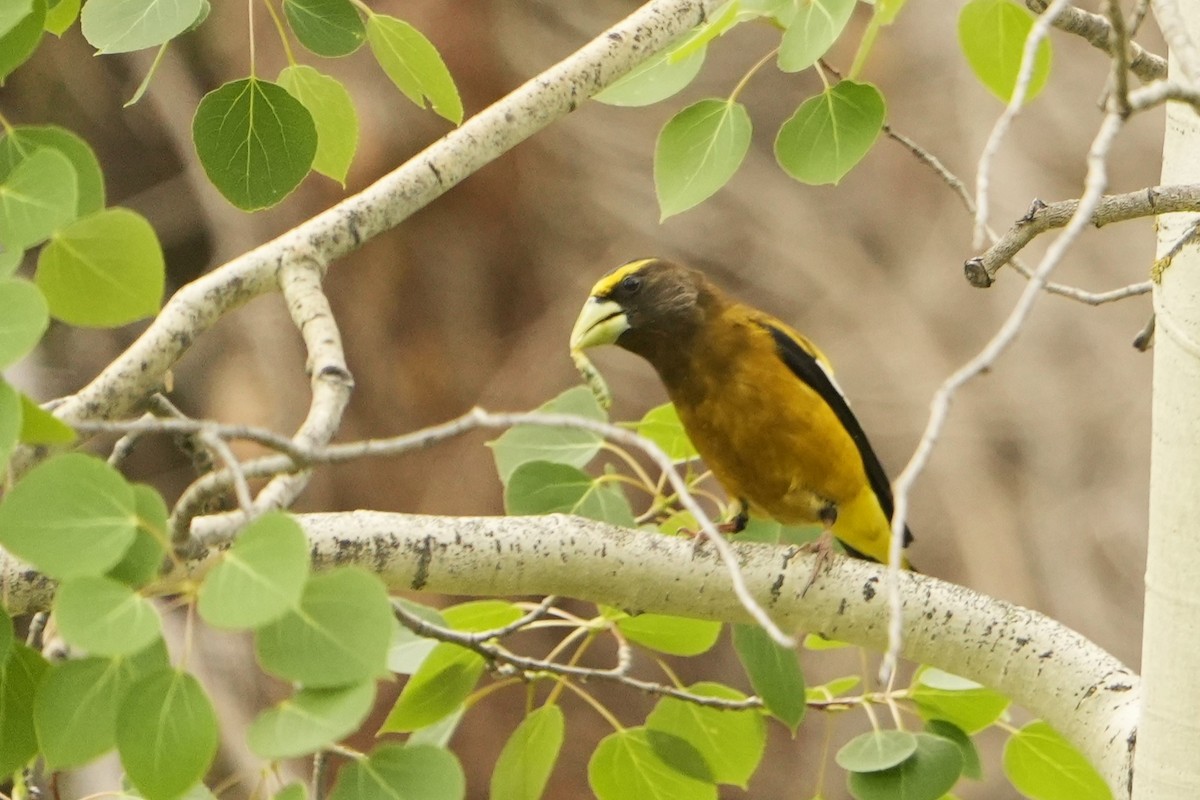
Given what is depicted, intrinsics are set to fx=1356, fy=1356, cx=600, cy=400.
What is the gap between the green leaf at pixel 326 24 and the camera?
Result: 41.6 inches

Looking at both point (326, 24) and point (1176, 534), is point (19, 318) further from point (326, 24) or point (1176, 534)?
point (1176, 534)

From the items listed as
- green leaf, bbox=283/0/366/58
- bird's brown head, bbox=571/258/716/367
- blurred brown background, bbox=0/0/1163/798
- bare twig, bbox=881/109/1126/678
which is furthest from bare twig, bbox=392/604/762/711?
blurred brown background, bbox=0/0/1163/798

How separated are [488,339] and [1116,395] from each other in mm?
1775

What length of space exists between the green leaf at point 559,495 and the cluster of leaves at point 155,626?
59 cm

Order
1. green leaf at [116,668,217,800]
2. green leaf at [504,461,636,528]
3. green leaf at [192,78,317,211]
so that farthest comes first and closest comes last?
green leaf at [504,461,636,528] → green leaf at [192,78,317,211] → green leaf at [116,668,217,800]

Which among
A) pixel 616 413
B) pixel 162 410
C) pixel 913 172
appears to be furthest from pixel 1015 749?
pixel 913 172

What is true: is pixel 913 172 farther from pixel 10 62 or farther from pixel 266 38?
pixel 10 62

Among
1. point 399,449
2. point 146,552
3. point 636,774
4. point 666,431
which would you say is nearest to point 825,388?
point 666,431

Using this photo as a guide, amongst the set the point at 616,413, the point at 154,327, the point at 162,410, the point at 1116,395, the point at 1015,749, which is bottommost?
the point at 616,413

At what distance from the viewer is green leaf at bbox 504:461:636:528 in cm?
136

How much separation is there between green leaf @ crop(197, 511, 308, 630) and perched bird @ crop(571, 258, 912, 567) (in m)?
1.29

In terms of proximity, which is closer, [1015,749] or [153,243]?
[153,243]

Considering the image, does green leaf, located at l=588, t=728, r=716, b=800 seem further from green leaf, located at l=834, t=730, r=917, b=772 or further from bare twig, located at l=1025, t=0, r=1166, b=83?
bare twig, located at l=1025, t=0, r=1166, b=83

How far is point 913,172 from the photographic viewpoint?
4090 millimetres
